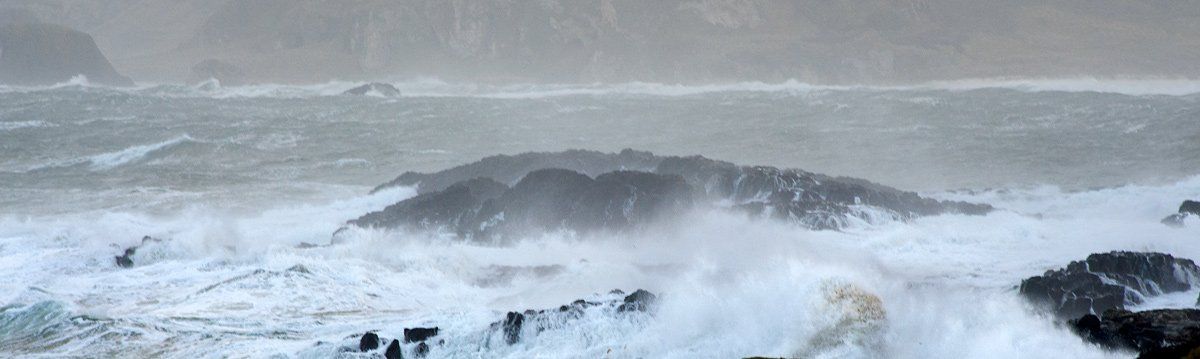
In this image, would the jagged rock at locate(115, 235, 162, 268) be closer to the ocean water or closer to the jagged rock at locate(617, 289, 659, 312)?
the ocean water

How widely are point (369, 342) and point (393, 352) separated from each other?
0.30m

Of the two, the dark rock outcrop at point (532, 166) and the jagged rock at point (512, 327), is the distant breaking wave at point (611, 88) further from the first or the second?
the jagged rock at point (512, 327)

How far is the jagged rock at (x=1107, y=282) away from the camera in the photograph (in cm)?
1056

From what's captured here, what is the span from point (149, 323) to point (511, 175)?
9400mm

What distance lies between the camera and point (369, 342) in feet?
31.7

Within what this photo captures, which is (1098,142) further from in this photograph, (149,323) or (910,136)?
(149,323)

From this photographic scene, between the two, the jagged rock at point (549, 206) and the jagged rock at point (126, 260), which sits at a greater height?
the jagged rock at point (549, 206)

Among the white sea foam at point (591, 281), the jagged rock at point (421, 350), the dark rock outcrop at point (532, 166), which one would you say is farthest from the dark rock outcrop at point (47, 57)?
the jagged rock at point (421, 350)

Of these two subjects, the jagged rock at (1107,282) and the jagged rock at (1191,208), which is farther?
the jagged rock at (1191,208)

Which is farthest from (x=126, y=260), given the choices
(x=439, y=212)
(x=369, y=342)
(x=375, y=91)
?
(x=375, y=91)

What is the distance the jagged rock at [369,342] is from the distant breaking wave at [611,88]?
122 feet

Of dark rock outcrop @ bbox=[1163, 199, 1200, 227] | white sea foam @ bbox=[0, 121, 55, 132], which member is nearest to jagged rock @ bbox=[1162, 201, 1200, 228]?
dark rock outcrop @ bbox=[1163, 199, 1200, 227]

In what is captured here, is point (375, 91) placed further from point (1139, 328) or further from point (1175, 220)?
point (1139, 328)

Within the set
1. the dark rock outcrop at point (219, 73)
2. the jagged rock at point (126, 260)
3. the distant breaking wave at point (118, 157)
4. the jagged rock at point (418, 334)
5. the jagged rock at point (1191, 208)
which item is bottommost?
the jagged rock at point (1191, 208)
